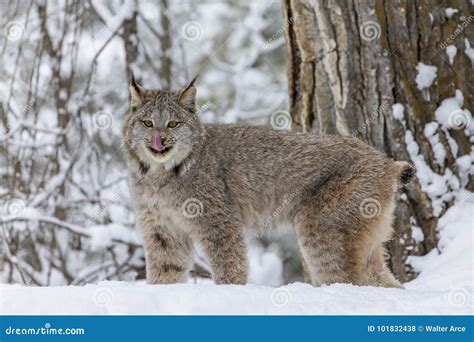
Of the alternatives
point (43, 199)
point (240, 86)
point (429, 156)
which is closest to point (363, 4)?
point (429, 156)

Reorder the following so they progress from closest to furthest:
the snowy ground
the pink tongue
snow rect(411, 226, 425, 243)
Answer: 1. the snowy ground
2. the pink tongue
3. snow rect(411, 226, 425, 243)

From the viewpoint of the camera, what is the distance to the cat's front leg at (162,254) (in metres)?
5.71

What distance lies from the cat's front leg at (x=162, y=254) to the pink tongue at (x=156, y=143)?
60 centimetres

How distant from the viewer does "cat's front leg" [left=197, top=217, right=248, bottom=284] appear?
5.47 meters

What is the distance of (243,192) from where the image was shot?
5777mm

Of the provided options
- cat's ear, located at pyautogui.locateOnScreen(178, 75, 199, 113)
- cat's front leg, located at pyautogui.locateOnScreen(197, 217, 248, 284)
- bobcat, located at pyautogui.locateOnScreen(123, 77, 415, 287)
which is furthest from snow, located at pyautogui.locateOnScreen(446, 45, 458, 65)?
cat's front leg, located at pyautogui.locateOnScreen(197, 217, 248, 284)

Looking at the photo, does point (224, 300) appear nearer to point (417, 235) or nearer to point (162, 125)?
point (162, 125)

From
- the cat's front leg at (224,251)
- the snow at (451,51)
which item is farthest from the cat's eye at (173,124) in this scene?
the snow at (451,51)

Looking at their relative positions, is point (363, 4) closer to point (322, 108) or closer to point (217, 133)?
point (322, 108)

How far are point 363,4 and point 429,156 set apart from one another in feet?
4.47

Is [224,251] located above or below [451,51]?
below

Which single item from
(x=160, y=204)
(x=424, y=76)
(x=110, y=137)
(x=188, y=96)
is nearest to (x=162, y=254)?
(x=160, y=204)

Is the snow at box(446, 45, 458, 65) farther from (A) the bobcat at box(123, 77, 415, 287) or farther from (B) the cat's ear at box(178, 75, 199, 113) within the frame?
(B) the cat's ear at box(178, 75, 199, 113)

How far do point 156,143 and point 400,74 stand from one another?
223 centimetres
